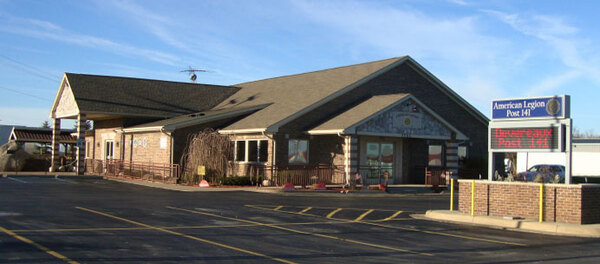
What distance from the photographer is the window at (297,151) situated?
30.1 m

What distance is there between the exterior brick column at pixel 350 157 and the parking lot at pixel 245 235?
731 cm

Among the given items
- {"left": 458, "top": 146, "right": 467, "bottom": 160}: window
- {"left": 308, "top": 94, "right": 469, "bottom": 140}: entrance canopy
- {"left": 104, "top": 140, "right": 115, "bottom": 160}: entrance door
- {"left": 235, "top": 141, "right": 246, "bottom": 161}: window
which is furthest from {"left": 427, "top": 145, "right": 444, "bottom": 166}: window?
{"left": 104, "top": 140, "right": 115, "bottom": 160}: entrance door

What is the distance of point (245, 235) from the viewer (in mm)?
13055

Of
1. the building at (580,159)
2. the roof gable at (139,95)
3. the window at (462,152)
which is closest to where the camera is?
the window at (462,152)

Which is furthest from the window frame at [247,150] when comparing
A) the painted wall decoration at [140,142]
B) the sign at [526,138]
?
the sign at [526,138]

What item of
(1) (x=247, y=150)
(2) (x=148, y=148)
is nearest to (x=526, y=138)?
(1) (x=247, y=150)

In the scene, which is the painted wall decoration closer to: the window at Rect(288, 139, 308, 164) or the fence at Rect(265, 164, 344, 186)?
the fence at Rect(265, 164, 344, 186)

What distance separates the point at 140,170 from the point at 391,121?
14583 mm

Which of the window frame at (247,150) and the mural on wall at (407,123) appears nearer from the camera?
the mural on wall at (407,123)

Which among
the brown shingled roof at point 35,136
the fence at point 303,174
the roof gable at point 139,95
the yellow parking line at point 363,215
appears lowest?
the yellow parking line at point 363,215

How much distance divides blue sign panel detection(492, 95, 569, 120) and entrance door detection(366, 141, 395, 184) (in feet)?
44.1

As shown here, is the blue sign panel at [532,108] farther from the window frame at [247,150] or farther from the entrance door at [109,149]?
the entrance door at [109,149]

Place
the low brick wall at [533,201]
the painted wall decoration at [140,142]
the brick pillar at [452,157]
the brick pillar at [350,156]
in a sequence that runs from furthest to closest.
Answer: the painted wall decoration at [140,142] < the brick pillar at [452,157] < the brick pillar at [350,156] < the low brick wall at [533,201]

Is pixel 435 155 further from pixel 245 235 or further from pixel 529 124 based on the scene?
pixel 245 235
